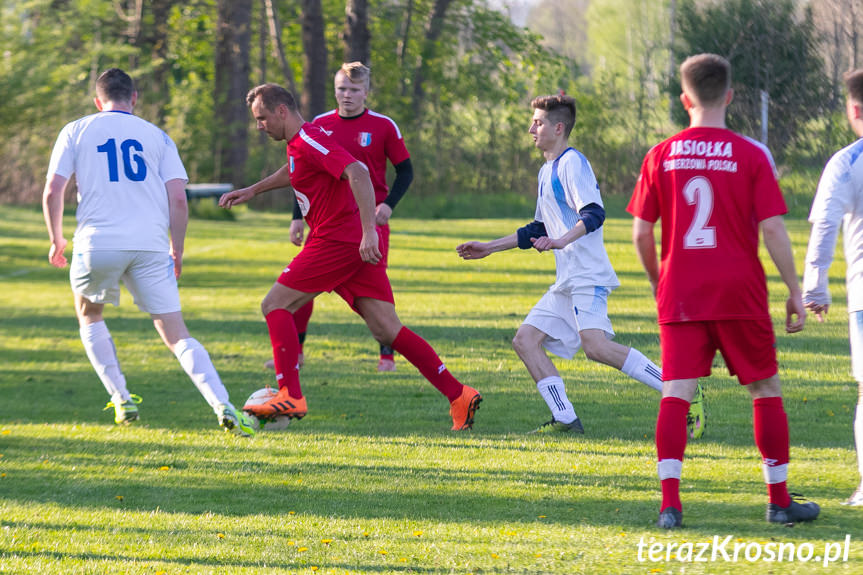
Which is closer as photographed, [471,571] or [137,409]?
[471,571]

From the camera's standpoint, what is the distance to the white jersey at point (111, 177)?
23.2 feet

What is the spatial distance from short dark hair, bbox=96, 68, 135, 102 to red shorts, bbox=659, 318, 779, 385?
4.12 m

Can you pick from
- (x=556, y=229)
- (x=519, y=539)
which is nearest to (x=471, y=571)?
(x=519, y=539)

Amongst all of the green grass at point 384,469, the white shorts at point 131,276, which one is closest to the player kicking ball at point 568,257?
the green grass at point 384,469

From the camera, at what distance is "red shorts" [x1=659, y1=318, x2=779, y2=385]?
464 centimetres

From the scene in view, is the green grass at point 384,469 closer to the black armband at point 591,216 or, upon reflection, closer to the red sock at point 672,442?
the red sock at point 672,442

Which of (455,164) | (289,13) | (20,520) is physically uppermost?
(289,13)

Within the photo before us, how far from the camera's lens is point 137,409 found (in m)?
7.97

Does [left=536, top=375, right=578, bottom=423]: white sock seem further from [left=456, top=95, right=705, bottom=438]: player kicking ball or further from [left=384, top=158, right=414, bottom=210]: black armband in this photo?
[left=384, top=158, right=414, bottom=210]: black armband

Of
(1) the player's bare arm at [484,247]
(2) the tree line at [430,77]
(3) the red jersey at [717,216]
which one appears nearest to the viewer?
(3) the red jersey at [717,216]

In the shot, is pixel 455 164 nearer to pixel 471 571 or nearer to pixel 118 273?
pixel 118 273

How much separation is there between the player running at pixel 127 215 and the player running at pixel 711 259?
3.16 m

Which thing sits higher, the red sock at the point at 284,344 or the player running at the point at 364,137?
the player running at the point at 364,137

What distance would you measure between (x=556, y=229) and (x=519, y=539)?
93.4 inches
